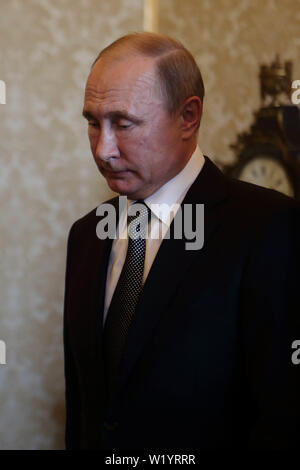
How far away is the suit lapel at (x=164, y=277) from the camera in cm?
138

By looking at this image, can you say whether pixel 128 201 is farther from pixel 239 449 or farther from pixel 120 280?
pixel 239 449

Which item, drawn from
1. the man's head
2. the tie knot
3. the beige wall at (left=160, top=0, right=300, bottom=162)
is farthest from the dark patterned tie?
the beige wall at (left=160, top=0, right=300, bottom=162)

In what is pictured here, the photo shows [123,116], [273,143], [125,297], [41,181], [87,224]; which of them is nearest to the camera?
[123,116]

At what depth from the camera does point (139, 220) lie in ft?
5.04

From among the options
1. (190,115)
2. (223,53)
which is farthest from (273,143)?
(190,115)

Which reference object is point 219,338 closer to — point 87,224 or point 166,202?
point 166,202

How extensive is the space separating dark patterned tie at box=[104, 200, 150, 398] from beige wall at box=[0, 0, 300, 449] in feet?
2.44

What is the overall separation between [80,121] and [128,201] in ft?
2.38

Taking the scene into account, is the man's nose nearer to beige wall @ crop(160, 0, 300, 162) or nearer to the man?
the man

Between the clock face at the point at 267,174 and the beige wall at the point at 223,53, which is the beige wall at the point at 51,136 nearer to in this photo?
the beige wall at the point at 223,53

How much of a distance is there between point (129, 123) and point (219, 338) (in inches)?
20.1

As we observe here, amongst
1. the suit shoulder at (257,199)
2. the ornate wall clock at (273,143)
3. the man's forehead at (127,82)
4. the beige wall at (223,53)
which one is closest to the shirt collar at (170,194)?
the suit shoulder at (257,199)

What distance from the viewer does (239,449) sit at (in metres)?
1.40
